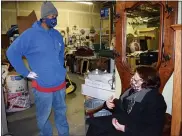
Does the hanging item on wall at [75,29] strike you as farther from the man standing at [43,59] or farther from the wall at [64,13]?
the man standing at [43,59]

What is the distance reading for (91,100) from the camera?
8.01 ft

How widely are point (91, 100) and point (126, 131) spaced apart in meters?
0.90

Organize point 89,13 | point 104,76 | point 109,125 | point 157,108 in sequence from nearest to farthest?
point 157,108
point 109,125
point 104,76
point 89,13

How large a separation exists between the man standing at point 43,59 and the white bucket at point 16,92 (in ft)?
4.94

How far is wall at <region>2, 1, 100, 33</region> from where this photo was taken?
743 cm

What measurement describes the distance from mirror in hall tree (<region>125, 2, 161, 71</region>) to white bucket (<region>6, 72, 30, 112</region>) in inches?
84.5

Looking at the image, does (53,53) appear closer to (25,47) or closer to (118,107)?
(25,47)

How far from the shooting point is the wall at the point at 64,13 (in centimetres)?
743

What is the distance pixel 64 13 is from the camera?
879 centimetres

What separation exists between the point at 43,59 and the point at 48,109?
1.65ft

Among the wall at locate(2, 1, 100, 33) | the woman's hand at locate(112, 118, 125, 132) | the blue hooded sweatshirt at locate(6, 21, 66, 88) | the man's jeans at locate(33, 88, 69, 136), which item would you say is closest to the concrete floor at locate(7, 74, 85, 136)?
the man's jeans at locate(33, 88, 69, 136)

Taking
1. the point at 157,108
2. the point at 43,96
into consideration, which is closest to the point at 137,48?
the point at 157,108

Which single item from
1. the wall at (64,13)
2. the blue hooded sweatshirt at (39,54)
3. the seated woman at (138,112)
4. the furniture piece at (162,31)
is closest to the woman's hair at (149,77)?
the seated woman at (138,112)

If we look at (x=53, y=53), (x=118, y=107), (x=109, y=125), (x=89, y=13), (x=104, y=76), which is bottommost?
(x=109, y=125)
